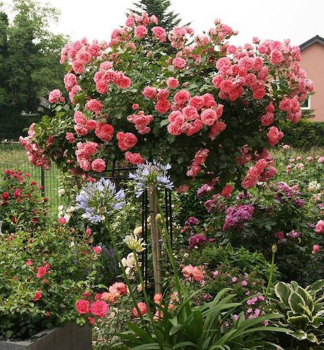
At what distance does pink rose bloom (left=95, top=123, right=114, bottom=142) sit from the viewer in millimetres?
3328

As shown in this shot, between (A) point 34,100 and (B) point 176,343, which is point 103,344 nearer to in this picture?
(B) point 176,343

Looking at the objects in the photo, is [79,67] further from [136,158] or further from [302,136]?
[302,136]

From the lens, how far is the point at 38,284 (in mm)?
2729

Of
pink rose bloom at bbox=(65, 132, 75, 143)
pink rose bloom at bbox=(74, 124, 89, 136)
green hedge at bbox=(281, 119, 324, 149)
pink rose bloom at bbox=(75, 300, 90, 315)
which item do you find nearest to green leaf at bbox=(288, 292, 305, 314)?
pink rose bloom at bbox=(75, 300, 90, 315)

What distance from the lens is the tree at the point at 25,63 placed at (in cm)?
3428

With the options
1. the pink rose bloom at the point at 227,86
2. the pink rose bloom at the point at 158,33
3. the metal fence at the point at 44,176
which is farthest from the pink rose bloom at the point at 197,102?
the metal fence at the point at 44,176

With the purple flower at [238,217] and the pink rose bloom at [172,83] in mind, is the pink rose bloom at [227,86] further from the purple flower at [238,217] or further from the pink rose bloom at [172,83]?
the purple flower at [238,217]

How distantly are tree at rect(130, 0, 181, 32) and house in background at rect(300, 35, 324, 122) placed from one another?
7.06 m

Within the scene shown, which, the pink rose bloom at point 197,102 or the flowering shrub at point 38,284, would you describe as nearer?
the flowering shrub at point 38,284

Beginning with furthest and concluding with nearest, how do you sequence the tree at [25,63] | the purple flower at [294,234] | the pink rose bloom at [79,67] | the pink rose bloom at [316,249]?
1. the tree at [25,63]
2. the purple flower at [294,234]
3. the pink rose bloom at [316,249]
4. the pink rose bloom at [79,67]

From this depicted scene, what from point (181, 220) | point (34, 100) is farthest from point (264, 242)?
point (34, 100)

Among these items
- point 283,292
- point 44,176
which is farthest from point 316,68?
point 283,292

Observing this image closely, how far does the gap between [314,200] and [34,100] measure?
33.1 meters

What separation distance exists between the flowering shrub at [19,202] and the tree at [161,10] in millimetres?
15628
